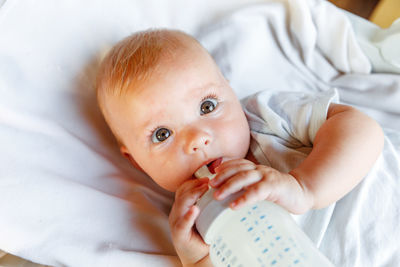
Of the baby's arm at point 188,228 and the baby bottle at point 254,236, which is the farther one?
the baby's arm at point 188,228

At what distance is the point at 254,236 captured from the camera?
538 millimetres

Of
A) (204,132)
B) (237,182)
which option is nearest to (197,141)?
(204,132)

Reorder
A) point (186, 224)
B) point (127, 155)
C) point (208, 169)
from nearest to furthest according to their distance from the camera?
point (186, 224) → point (208, 169) → point (127, 155)

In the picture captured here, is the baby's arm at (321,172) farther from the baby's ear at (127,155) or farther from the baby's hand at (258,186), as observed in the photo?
the baby's ear at (127,155)

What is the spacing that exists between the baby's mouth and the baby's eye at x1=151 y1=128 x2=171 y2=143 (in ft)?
0.34

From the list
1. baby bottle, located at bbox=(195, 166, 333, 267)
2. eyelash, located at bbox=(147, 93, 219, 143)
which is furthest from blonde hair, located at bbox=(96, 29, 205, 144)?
baby bottle, located at bbox=(195, 166, 333, 267)

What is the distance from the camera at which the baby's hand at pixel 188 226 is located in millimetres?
663

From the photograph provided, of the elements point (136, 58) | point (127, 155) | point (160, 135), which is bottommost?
point (127, 155)

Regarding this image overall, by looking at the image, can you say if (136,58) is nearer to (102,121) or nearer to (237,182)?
(102,121)

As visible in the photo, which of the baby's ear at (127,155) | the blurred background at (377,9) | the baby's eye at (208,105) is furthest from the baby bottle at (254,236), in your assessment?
the blurred background at (377,9)

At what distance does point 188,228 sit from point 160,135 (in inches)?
8.6

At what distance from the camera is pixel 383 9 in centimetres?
131

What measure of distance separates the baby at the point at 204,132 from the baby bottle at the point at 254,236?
0.04 metres

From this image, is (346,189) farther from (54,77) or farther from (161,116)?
(54,77)
